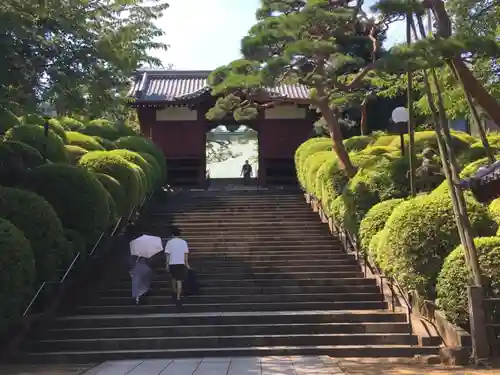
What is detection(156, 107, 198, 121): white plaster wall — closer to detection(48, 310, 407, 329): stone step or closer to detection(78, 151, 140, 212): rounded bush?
detection(78, 151, 140, 212): rounded bush

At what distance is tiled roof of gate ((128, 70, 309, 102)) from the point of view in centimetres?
2524

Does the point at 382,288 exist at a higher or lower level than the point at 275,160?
lower

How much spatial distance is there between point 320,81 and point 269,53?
1.78 meters

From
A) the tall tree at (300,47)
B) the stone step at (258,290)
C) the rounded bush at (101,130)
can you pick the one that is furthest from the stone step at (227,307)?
the rounded bush at (101,130)

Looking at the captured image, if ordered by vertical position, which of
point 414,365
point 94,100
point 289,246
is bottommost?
point 414,365

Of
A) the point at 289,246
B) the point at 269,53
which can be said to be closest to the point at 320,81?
the point at 269,53

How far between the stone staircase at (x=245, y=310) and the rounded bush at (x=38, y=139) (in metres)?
2.72

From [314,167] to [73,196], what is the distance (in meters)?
8.45

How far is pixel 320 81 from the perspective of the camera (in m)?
13.7

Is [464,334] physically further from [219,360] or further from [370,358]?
[219,360]

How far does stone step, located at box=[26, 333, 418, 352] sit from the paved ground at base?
69 centimetres

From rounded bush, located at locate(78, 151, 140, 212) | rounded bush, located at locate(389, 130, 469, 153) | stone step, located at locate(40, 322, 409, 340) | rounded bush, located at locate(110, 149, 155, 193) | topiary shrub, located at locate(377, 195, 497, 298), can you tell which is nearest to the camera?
topiary shrub, located at locate(377, 195, 497, 298)

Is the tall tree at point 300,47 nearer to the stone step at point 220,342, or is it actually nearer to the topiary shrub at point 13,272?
the stone step at point 220,342

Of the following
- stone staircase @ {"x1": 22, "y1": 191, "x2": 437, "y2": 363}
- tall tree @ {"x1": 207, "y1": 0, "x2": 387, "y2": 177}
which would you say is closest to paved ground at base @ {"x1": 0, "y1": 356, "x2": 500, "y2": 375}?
stone staircase @ {"x1": 22, "y1": 191, "x2": 437, "y2": 363}
